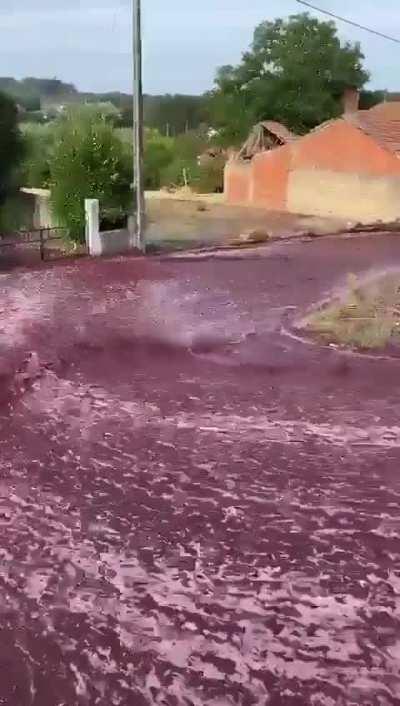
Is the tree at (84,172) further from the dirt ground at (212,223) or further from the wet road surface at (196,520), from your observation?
the wet road surface at (196,520)

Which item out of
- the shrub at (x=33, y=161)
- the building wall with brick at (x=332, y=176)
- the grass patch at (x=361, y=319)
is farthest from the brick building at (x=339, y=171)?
the grass patch at (x=361, y=319)

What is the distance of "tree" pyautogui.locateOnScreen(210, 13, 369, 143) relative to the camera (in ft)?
162

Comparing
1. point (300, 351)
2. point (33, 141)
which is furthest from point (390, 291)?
point (33, 141)

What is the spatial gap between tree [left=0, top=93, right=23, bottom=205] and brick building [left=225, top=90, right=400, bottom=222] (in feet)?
37.3

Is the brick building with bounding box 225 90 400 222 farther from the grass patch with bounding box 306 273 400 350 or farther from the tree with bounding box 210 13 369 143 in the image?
the grass patch with bounding box 306 273 400 350

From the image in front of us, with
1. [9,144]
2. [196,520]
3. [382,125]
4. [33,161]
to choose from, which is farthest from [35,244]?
[382,125]

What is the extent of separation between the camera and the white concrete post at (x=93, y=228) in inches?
750

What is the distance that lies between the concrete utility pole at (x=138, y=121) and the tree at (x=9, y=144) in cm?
843

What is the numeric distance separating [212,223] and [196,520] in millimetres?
24040

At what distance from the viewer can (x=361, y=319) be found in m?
11.4

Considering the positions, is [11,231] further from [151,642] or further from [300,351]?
[151,642]

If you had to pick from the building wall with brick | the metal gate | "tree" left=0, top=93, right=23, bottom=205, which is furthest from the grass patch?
the building wall with brick

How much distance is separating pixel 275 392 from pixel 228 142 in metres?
43.4

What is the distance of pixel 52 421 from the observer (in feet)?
27.0
